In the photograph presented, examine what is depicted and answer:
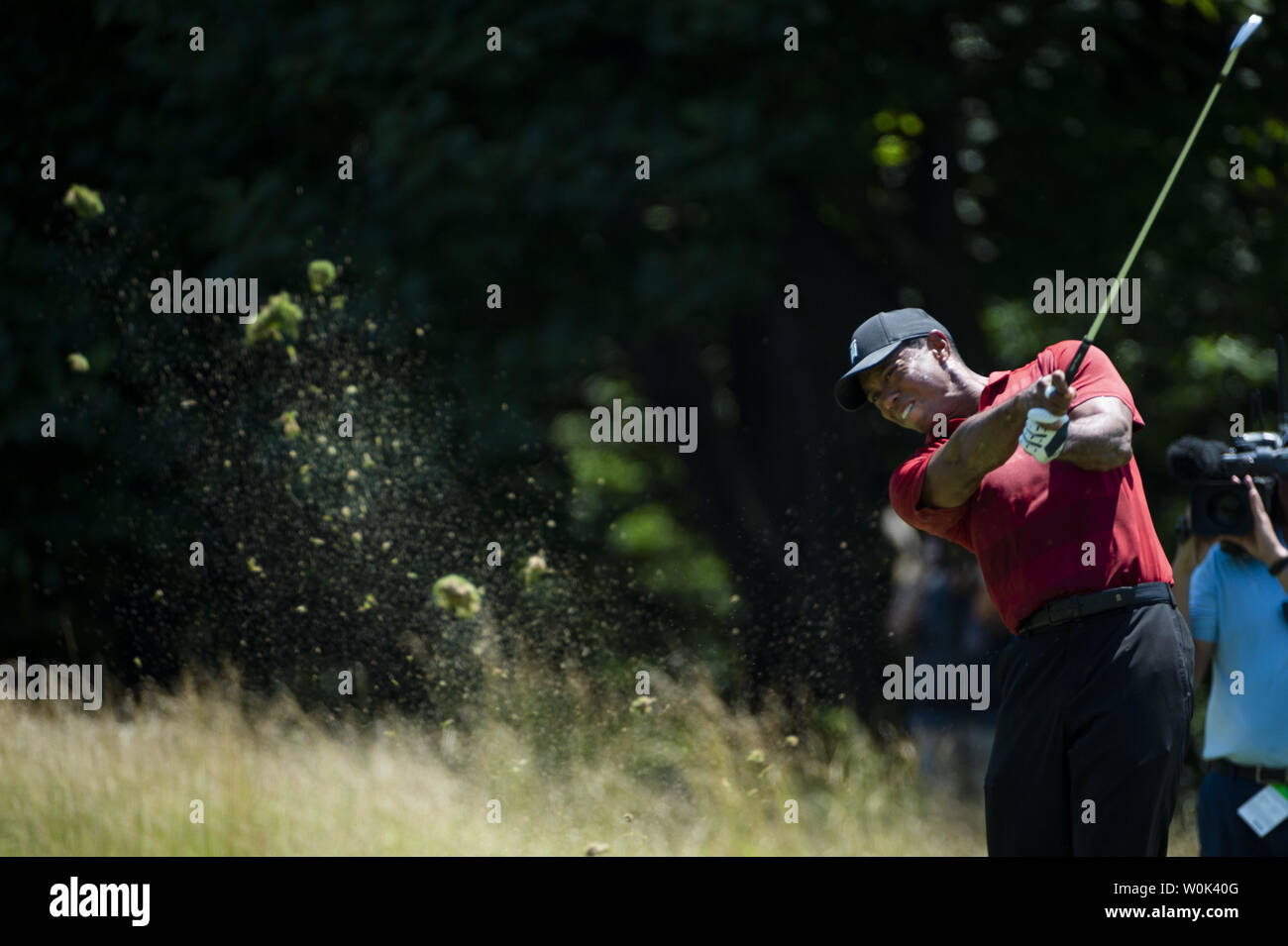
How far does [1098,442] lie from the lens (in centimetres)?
365

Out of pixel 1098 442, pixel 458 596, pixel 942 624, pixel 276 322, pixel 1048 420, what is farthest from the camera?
pixel 942 624

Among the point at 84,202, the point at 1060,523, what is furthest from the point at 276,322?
the point at 1060,523

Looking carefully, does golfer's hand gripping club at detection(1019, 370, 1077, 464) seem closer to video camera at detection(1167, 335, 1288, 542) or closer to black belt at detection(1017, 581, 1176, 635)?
black belt at detection(1017, 581, 1176, 635)

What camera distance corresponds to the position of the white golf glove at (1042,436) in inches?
137

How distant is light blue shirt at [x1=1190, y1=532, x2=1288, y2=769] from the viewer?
480cm

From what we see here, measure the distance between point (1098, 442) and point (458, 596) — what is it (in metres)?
4.00

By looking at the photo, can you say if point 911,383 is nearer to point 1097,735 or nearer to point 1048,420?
point 1048,420

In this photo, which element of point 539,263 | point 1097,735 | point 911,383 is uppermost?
point 539,263

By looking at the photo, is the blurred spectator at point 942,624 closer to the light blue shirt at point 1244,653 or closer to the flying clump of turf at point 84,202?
the light blue shirt at point 1244,653

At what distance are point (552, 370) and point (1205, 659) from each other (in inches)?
211

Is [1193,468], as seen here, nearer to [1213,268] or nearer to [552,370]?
[552,370]

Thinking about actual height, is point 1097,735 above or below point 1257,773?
above

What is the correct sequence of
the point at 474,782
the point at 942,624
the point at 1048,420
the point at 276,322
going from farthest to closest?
the point at 942,624
the point at 276,322
the point at 474,782
the point at 1048,420

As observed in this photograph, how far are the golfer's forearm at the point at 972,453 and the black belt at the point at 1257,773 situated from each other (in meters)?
1.67
